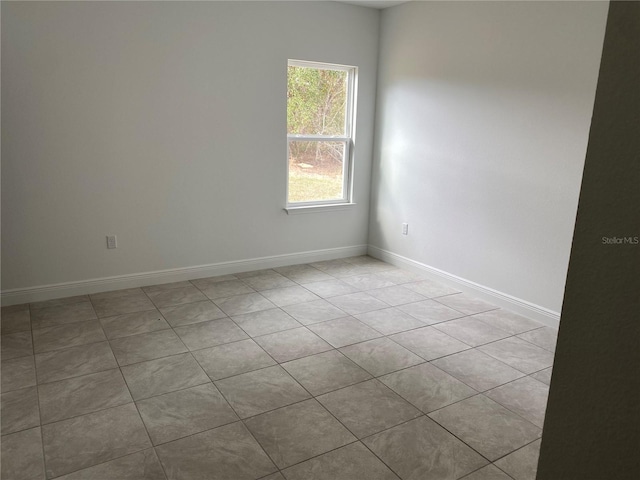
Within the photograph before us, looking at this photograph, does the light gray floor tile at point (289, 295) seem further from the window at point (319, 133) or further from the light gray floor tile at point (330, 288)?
the window at point (319, 133)

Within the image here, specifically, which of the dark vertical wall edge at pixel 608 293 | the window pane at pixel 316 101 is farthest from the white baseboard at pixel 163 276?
the dark vertical wall edge at pixel 608 293

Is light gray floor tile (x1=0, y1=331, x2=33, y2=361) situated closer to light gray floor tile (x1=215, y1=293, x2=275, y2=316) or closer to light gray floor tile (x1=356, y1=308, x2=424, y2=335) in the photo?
light gray floor tile (x1=215, y1=293, x2=275, y2=316)

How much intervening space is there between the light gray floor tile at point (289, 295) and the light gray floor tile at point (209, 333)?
0.56 metres

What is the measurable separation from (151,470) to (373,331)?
182cm

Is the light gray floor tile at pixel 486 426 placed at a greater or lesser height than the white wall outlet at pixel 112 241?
lesser

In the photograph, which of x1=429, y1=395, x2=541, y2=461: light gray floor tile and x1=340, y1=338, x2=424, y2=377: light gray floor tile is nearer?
x1=429, y1=395, x2=541, y2=461: light gray floor tile

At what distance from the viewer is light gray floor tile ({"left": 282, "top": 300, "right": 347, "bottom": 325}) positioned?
11.7 feet

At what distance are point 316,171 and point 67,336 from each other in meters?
2.81

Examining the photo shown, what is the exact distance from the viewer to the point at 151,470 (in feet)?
6.44

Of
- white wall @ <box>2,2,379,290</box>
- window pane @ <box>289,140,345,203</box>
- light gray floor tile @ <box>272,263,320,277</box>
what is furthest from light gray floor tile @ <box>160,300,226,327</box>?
window pane @ <box>289,140,345,203</box>

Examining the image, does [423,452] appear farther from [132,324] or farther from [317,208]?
[317,208]

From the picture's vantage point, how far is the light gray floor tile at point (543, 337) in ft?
10.7

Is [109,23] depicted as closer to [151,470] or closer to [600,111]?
[151,470]

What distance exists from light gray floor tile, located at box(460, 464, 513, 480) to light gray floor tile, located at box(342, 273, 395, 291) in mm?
2339
